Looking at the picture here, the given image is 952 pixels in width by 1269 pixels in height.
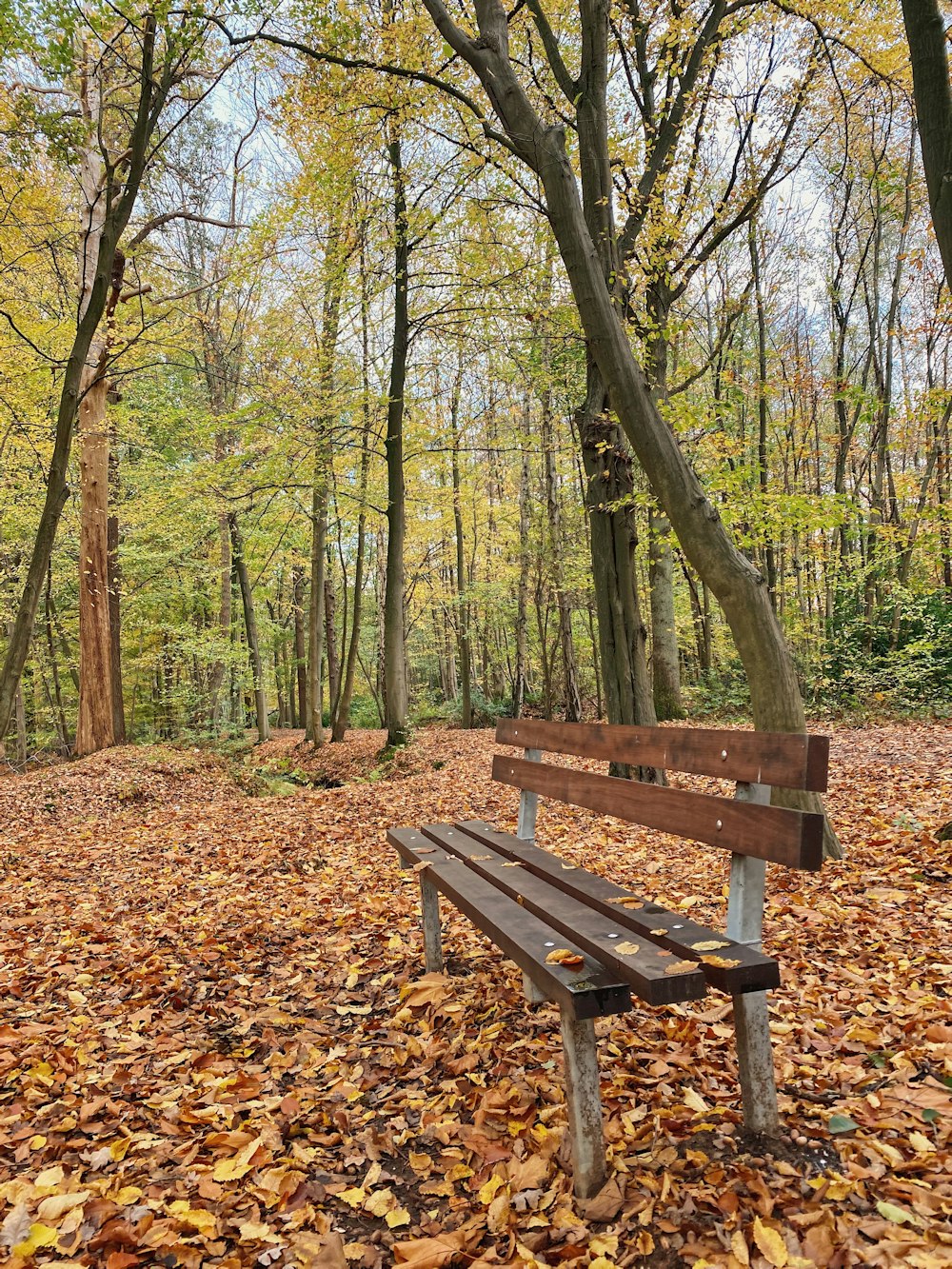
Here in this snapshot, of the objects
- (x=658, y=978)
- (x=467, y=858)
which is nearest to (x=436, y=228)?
(x=467, y=858)

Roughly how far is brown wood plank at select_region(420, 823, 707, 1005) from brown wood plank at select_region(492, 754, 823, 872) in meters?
0.36

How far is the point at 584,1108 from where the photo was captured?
2.04m

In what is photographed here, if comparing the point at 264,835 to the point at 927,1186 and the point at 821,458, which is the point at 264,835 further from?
the point at 821,458

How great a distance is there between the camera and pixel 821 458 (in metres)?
20.9

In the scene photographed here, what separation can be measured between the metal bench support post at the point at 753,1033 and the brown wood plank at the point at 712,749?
0.44 ft

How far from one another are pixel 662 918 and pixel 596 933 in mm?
270

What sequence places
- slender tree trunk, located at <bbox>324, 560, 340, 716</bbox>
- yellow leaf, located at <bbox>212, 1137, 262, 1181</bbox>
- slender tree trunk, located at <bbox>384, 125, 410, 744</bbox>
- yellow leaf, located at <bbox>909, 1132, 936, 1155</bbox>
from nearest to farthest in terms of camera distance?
yellow leaf, located at <bbox>909, 1132, 936, 1155</bbox>, yellow leaf, located at <bbox>212, 1137, 262, 1181</bbox>, slender tree trunk, located at <bbox>384, 125, 410, 744</bbox>, slender tree trunk, located at <bbox>324, 560, 340, 716</bbox>

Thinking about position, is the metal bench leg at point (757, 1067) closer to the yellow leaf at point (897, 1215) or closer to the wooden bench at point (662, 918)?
the wooden bench at point (662, 918)

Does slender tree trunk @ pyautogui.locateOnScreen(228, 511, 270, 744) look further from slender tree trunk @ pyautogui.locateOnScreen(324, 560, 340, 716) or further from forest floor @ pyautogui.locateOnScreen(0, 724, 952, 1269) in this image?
forest floor @ pyautogui.locateOnScreen(0, 724, 952, 1269)

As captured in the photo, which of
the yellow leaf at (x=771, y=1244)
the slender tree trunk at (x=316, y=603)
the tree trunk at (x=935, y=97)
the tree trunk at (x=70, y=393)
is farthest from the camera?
the slender tree trunk at (x=316, y=603)

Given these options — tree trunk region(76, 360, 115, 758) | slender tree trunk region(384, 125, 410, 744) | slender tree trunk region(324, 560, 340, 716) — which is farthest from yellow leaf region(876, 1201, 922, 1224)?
slender tree trunk region(324, 560, 340, 716)

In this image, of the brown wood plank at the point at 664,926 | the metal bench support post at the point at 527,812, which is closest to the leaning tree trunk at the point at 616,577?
the metal bench support post at the point at 527,812

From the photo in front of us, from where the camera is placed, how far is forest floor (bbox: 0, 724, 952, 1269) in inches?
75.8

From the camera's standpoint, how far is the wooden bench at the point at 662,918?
1936 mm
